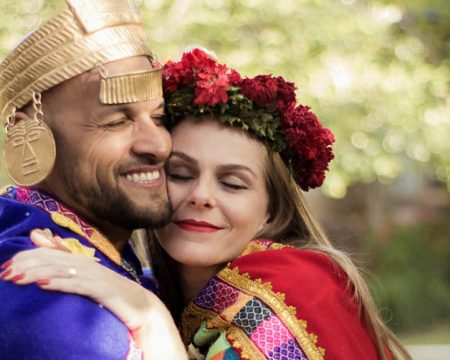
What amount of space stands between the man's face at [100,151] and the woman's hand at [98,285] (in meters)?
0.33

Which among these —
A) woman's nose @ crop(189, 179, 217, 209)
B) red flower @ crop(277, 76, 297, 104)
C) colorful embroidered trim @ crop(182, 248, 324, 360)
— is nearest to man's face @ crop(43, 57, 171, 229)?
woman's nose @ crop(189, 179, 217, 209)

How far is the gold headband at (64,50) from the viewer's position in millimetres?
3172

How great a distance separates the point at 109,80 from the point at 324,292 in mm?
1176

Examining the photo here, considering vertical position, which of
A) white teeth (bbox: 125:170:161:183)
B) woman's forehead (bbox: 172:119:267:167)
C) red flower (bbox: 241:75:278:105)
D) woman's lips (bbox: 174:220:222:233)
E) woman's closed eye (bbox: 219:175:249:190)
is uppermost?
red flower (bbox: 241:75:278:105)

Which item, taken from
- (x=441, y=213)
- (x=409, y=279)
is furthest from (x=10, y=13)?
(x=441, y=213)

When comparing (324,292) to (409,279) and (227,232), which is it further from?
(409,279)

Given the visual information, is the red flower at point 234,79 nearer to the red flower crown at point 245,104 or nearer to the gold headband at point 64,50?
the red flower crown at point 245,104

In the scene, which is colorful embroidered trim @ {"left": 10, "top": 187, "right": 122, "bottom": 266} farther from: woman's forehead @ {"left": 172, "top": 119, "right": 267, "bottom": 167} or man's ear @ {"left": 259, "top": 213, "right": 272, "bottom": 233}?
man's ear @ {"left": 259, "top": 213, "right": 272, "bottom": 233}

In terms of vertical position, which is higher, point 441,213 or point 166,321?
point 441,213

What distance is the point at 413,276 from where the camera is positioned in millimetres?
12828

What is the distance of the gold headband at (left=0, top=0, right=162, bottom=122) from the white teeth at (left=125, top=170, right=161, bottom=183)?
29cm

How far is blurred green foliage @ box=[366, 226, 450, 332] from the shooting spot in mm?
12609

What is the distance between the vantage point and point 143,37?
3.44m

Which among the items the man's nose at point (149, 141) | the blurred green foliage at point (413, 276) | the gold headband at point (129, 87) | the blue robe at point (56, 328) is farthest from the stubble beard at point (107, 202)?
the blurred green foliage at point (413, 276)
